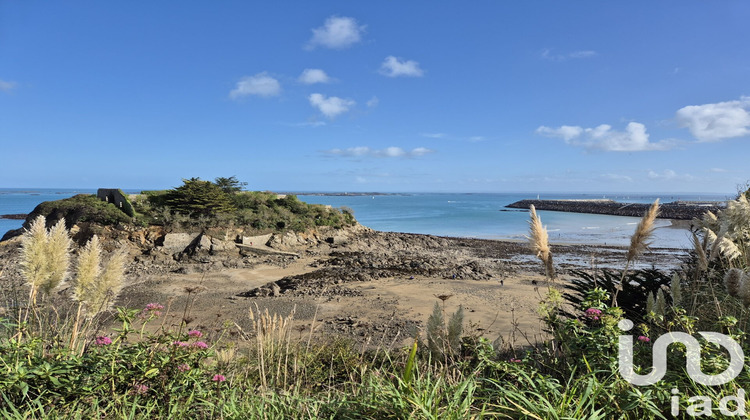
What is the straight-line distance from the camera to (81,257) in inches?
117

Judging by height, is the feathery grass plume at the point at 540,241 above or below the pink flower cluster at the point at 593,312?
above

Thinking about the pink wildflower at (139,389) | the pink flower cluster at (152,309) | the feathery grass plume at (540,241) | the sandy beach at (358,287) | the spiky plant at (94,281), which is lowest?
→ the sandy beach at (358,287)

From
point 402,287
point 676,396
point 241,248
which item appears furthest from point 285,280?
point 676,396

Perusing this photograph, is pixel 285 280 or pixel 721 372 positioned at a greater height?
pixel 721 372

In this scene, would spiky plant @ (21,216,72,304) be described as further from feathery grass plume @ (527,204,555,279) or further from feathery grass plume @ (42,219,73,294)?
feathery grass plume @ (527,204,555,279)

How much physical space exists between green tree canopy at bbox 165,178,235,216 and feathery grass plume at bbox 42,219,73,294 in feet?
60.8

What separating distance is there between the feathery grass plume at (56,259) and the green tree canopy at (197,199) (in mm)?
18536

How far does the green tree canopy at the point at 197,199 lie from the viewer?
2081 cm

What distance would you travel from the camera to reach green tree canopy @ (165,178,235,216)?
20812 millimetres

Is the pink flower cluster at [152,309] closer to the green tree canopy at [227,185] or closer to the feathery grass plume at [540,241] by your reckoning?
the feathery grass plume at [540,241]

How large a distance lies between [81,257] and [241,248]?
1621 cm

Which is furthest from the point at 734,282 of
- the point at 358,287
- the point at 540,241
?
the point at 358,287

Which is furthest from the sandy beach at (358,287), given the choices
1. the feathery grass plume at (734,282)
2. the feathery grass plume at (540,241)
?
the feathery grass plume at (734,282)

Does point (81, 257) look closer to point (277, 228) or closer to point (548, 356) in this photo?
point (548, 356)
